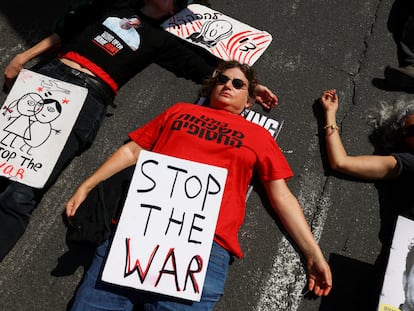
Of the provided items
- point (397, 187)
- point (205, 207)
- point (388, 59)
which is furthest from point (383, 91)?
point (205, 207)

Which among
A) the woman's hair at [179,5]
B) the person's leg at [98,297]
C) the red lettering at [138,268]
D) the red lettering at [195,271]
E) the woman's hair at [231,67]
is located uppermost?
the woman's hair at [179,5]

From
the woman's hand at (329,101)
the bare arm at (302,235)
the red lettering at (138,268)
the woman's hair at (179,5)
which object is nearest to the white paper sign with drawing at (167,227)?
the red lettering at (138,268)

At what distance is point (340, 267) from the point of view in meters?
2.85

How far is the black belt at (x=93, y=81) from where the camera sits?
309 centimetres

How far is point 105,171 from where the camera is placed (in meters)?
2.80

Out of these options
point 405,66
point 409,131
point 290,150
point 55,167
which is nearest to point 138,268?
point 55,167

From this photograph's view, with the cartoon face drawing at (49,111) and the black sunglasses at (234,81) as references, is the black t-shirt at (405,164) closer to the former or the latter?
the black sunglasses at (234,81)

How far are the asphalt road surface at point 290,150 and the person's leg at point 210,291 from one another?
33 cm

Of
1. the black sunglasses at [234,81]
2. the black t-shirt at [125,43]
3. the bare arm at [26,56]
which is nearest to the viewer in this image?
the black sunglasses at [234,81]

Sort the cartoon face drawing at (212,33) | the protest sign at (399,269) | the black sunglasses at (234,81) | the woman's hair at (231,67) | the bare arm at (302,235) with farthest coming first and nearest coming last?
1. the cartoon face drawing at (212,33)
2. the woman's hair at (231,67)
3. the black sunglasses at (234,81)
4. the bare arm at (302,235)
5. the protest sign at (399,269)

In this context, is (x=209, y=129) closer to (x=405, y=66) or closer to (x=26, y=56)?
(x=26, y=56)

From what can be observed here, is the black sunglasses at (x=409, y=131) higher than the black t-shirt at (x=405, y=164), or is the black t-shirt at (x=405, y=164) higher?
the black sunglasses at (x=409, y=131)

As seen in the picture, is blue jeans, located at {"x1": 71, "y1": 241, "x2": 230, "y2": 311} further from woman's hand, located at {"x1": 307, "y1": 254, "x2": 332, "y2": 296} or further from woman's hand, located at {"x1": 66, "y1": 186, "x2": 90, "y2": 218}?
woman's hand, located at {"x1": 307, "y1": 254, "x2": 332, "y2": 296}

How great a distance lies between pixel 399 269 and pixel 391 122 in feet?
3.87
